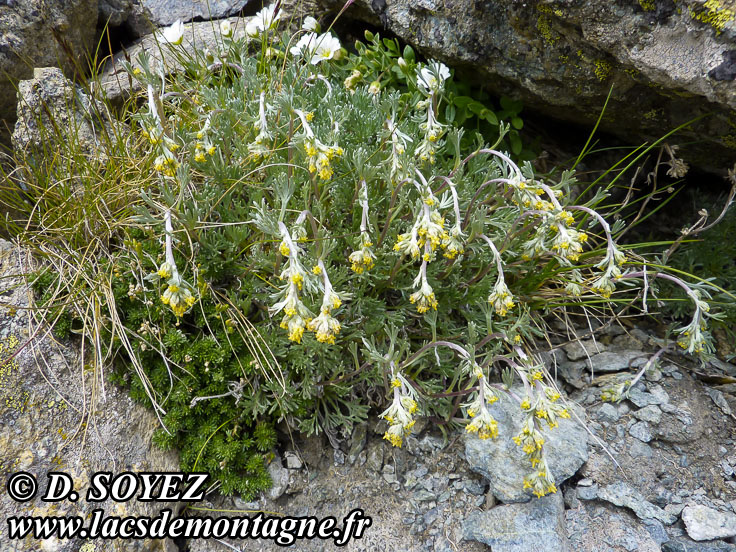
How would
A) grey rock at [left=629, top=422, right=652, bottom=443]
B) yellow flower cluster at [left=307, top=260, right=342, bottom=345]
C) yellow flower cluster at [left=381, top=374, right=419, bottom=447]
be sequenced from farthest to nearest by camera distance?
1. grey rock at [left=629, top=422, right=652, bottom=443]
2. yellow flower cluster at [left=381, top=374, right=419, bottom=447]
3. yellow flower cluster at [left=307, top=260, right=342, bottom=345]

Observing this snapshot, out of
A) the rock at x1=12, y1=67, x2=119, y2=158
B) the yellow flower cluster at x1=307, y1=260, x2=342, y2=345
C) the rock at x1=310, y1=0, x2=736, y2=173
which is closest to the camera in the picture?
the yellow flower cluster at x1=307, y1=260, x2=342, y2=345

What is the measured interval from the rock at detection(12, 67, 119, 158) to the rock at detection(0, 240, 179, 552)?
3.23ft

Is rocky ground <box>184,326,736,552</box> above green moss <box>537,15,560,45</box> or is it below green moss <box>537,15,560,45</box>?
below

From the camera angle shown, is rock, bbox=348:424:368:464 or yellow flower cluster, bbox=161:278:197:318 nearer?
yellow flower cluster, bbox=161:278:197:318

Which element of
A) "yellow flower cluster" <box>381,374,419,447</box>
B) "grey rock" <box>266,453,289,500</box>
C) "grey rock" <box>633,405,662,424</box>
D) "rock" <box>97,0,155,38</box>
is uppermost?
"rock" <box>97,0,155,38</box>

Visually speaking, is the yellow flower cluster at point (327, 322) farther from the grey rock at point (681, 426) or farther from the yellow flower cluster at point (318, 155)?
the grey rock at point (681, 426)

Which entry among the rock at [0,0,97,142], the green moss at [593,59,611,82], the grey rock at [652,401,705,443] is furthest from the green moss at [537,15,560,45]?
the rock at [0,0,97,142]

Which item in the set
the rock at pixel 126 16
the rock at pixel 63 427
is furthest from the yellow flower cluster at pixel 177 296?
the rock at pixel 126 16

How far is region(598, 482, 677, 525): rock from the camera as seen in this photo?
92.3 inches

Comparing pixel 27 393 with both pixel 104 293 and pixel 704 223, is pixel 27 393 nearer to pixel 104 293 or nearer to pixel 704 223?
pixel 104 293

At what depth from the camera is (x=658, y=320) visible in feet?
10.8

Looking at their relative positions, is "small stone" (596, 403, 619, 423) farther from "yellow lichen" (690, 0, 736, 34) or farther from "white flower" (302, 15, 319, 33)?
"white flower" (302, 15, 319, 33)

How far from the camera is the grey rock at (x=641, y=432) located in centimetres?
267

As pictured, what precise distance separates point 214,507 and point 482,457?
138cm
